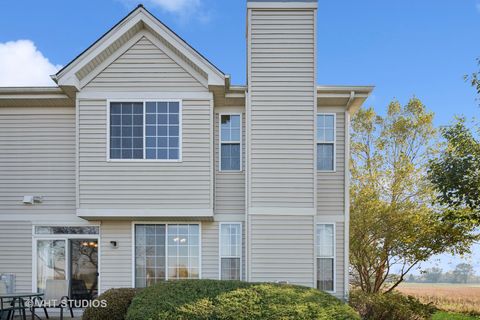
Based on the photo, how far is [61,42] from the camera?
502 inches

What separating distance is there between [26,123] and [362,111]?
12.1 meters

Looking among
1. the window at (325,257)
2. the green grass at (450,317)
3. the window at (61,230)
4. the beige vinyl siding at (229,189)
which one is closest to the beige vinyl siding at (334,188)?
the window at (325,257)

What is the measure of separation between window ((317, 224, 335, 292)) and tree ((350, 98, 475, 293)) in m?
3.67

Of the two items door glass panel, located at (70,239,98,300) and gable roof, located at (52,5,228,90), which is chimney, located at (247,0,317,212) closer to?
gable roof, located at (52,5,228,90)

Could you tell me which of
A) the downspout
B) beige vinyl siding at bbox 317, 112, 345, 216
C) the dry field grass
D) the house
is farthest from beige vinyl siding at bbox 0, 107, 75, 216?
the dry field grass

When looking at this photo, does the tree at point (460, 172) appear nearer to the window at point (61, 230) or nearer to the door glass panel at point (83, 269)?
the door glass panel at point (83, 269)

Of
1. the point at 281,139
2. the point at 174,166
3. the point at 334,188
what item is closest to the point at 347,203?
the point at 334,188

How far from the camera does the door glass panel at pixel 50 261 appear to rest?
1051 cm

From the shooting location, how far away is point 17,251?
1052 centimetres

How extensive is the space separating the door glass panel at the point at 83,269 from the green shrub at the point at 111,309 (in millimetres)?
2297

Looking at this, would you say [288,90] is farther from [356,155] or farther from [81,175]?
[356,155]

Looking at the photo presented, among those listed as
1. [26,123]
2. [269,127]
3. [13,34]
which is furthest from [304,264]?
[13,34]

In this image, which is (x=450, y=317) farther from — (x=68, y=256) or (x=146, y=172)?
(x=68, y=256)

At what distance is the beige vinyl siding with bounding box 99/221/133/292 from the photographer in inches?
403
